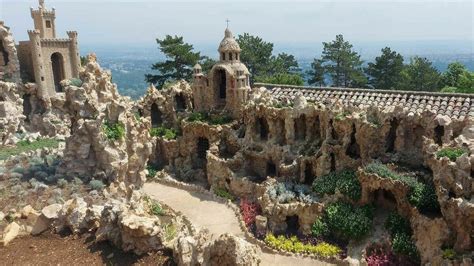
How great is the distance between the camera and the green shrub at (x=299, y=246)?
86.5ft

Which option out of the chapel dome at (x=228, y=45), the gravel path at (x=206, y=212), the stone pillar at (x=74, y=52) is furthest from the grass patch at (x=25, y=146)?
the chapel dome at (x=228, y=45)

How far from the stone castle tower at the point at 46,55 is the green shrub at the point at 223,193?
94.0ft

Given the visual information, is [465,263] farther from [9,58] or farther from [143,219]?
[9,58]

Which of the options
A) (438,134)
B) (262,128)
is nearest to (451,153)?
(438,134)

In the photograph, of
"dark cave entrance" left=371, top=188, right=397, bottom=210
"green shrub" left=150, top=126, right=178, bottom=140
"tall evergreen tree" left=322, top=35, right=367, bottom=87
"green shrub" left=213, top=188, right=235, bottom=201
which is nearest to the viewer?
"dark cave entrance" left=371, top=188, right=397, bottom=210

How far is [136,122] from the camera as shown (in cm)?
3344

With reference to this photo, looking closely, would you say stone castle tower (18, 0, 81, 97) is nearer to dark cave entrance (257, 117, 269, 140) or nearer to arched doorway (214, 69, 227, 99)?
arched doorway (214, 69, 227, 99)

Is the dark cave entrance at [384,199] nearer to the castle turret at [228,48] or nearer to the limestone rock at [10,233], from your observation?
the castle turret at [228,48]

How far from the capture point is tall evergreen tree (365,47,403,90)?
5528 centimetres

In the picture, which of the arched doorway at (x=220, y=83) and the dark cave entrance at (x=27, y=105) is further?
the dark cave entrance at (x=27, y=105)

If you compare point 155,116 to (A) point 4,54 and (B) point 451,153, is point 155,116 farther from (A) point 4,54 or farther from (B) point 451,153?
(B) point 451,153

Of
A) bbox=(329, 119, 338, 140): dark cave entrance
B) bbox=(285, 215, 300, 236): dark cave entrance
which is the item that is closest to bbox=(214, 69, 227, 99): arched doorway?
bbox=(329, 119, 338, 140): dark cave entrance

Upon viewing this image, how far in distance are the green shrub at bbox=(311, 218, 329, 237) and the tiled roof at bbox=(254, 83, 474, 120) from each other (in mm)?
10477

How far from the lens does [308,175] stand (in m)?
33.4
